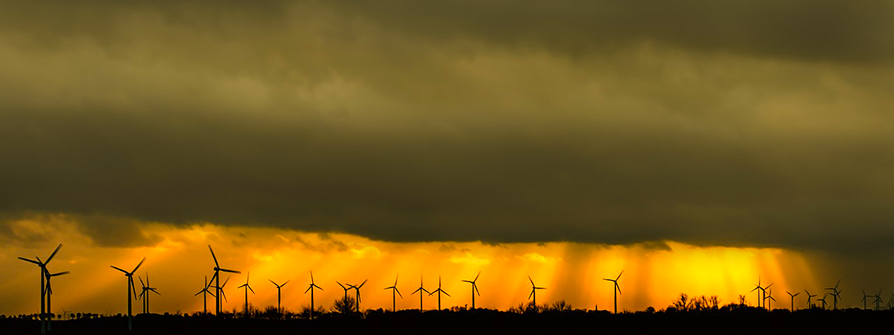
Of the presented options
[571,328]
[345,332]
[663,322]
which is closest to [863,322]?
[663,322]

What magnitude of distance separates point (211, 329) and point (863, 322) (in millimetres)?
106368

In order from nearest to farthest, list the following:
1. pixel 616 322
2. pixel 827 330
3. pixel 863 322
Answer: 1. pixel 827 330
2. pixel 863 322
3. pixel 616 322

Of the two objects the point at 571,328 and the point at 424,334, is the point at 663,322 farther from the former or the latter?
the point at 424,334

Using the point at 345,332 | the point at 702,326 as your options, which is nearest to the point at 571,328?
the point at 702,326

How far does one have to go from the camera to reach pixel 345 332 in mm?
181625

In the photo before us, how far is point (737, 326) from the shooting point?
184m

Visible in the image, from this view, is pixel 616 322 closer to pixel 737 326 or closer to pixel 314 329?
pixel 737 326

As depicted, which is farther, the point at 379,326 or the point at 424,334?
the point at 379,326

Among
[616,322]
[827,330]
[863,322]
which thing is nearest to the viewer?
[827,330]

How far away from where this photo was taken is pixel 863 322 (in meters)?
187

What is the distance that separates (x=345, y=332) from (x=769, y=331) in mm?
65479

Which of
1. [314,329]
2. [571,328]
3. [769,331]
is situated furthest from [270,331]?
[769,331]

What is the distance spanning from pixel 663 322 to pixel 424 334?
1799 inches

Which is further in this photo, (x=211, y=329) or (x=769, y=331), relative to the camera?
(x=211, y=329)
